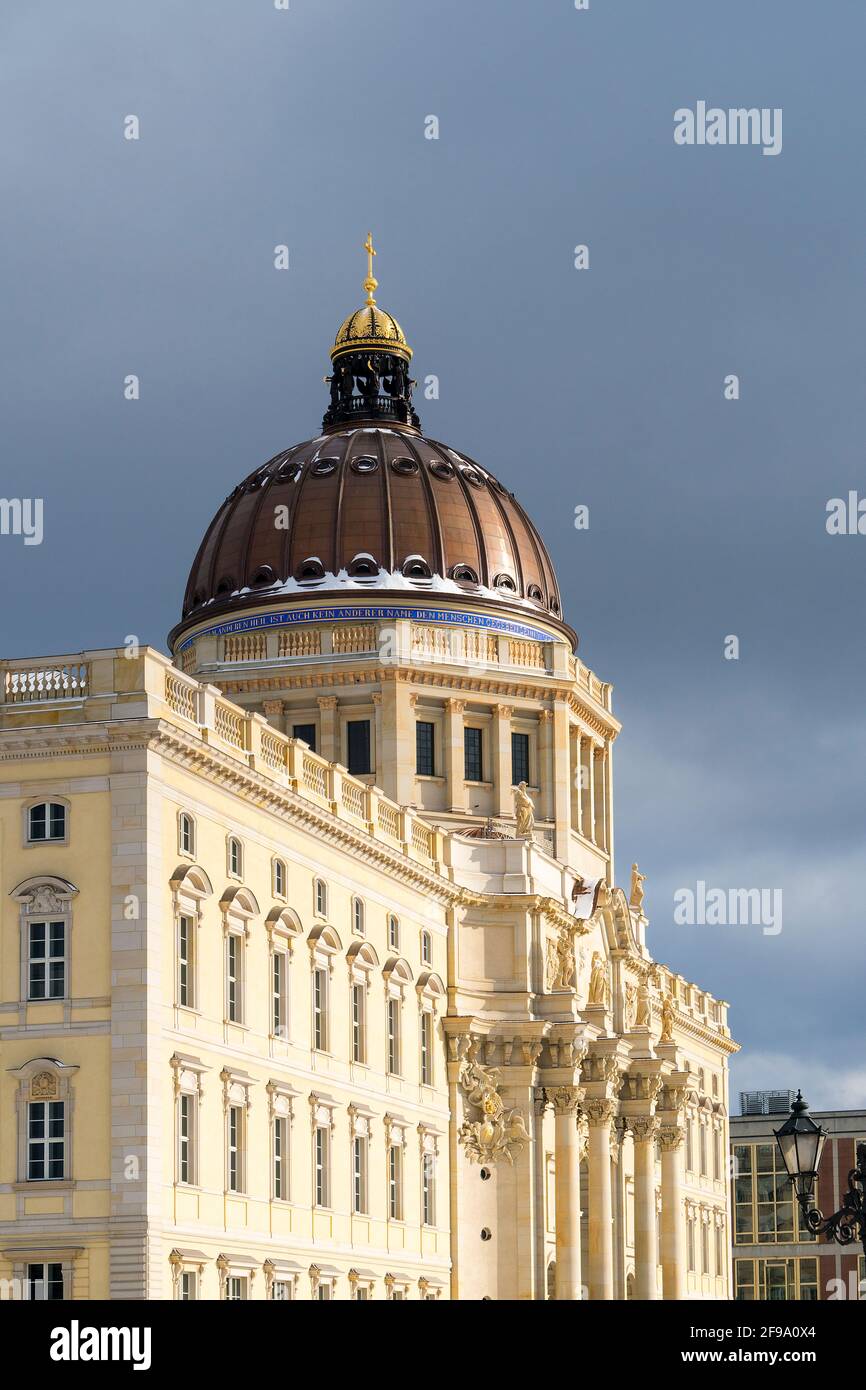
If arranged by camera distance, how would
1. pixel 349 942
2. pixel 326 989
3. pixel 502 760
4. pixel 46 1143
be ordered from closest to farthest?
pixel 46 1143, pixel 326 989, pixel 349 942, pixel 502 760

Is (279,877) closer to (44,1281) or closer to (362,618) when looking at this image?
(44,1281)

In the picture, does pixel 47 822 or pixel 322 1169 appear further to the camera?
pixel 322 1169

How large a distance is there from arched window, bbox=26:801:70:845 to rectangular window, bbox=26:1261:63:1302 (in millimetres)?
9839

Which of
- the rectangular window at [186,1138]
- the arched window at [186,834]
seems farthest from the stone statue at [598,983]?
the rectangular window at [186,1138]

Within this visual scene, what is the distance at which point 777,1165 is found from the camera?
493 feet

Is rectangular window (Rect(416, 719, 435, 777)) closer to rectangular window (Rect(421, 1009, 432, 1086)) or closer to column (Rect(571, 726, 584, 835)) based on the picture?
column (Rect(571, 726, 584, 835))

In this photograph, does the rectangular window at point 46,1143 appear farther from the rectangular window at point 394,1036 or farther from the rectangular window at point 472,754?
the rectangular window at point 472,754

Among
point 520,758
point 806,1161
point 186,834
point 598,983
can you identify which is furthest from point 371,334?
point 806,1161

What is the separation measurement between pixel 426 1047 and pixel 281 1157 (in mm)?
15513

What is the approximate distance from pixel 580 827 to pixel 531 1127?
69.5ft

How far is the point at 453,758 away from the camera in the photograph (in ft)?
323

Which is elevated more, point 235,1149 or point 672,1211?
point 235,1149

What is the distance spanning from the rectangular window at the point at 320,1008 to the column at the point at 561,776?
31.9m
